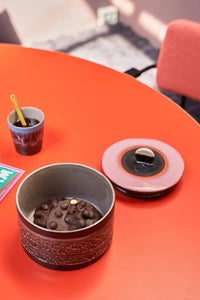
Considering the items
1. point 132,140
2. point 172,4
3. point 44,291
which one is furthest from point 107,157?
point 172,4

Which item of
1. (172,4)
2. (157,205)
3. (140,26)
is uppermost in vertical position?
(157,205)

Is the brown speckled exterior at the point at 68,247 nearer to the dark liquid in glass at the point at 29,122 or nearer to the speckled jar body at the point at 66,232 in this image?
the speckled jar body at the point at 66,232

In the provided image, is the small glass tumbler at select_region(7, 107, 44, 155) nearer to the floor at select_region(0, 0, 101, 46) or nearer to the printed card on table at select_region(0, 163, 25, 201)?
the printed card on table at select_region(0, 163, 25, 201)

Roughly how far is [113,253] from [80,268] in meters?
0.08

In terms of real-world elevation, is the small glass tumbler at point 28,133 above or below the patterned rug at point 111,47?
above

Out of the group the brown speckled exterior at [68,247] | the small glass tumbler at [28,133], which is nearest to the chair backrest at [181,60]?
the small glass tumbler at [28,133]

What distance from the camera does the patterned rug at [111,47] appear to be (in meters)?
3.41

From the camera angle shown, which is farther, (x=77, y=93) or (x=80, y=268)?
(x=77, y=93)

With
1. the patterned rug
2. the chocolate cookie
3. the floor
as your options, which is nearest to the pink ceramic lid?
the chocolate cookie

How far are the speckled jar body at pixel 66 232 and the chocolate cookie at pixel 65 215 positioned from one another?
1.3 inches

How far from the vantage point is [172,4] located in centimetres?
334

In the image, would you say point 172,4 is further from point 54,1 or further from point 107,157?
point 107,157

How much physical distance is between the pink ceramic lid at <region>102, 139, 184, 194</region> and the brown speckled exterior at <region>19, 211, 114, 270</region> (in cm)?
20

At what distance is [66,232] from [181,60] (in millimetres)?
1327
